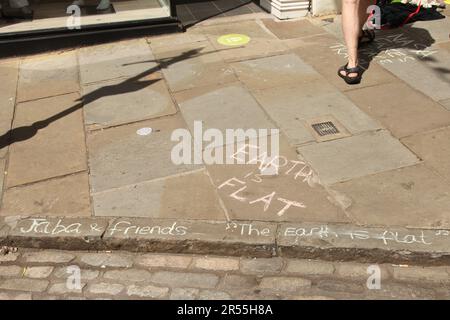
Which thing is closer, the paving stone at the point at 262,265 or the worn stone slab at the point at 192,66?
the paving stone at the point at 262,265

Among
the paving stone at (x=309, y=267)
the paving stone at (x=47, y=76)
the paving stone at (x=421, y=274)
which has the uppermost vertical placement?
the paving stone at (x=47, y=76)

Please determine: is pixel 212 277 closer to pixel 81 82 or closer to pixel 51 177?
pixel 51 177

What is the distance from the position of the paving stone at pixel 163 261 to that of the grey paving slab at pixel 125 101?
6.86 ft

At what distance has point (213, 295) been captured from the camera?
3.28 metres

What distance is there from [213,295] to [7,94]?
4.32m

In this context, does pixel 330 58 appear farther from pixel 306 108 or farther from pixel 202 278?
pixel 202 278

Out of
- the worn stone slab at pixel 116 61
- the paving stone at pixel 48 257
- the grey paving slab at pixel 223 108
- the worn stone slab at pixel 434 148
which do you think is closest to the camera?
the paving stone at pixel 48 257

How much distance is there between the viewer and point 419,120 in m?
4.87

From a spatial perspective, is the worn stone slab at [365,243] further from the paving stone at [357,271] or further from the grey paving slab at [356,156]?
the grey paving slab at [356,156]

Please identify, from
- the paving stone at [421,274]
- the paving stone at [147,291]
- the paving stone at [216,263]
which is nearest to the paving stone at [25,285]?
the paving stone at [147,291]

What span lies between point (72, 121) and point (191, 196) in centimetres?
210

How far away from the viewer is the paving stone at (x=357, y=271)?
3.35m

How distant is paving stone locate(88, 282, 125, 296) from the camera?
3.35 metres
